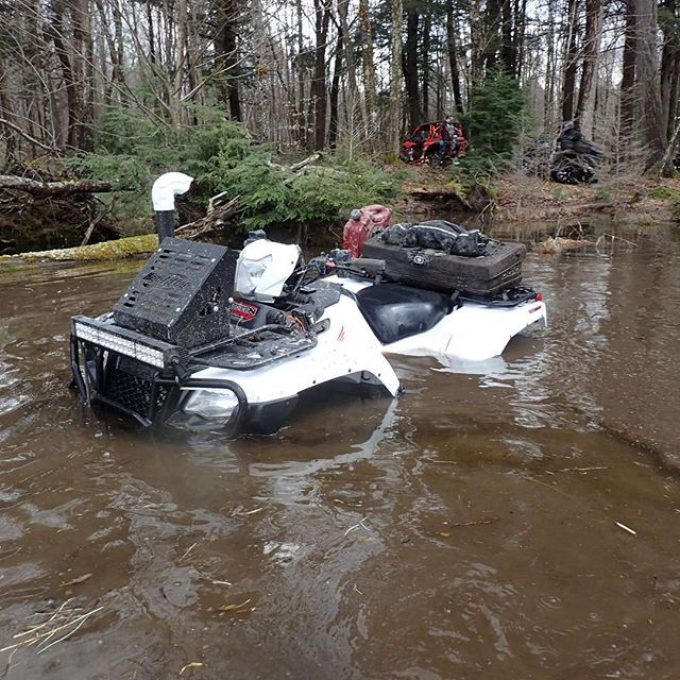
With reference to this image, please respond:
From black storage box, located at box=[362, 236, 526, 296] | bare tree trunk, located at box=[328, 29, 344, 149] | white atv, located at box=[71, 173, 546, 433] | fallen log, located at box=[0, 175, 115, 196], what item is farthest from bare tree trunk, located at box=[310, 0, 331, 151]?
white atv, located at box=[71, 173, 546, 433]

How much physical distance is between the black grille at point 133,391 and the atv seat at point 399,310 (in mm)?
2153

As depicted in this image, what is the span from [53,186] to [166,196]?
8.63 m

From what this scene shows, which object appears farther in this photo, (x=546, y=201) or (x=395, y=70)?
(x=395, y=70)

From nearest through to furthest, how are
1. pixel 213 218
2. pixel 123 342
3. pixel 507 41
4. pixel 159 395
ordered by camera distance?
pixel 123 342 → pixel 159 395 → pixel 213 218 → pixel 507 41

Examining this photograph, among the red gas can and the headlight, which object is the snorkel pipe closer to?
the headlight

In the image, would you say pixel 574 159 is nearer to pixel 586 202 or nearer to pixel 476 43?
pixel 586 202

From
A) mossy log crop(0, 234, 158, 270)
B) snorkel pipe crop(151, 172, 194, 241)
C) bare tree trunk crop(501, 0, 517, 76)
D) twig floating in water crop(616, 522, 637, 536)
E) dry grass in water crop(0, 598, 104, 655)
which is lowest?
twig floating in water crop(616, 522, 637, 536)

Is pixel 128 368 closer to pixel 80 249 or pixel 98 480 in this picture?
pixel 98 480

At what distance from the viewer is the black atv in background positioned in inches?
802

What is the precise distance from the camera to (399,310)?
5641 mm

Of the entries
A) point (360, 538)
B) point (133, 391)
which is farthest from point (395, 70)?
point (360, 538)

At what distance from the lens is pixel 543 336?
21.2 ft

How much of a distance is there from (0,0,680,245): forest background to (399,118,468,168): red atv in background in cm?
88

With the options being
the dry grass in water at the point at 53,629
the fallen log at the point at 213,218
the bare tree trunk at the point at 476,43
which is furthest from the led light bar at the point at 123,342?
the bare tree trunk at the point at 476,43
